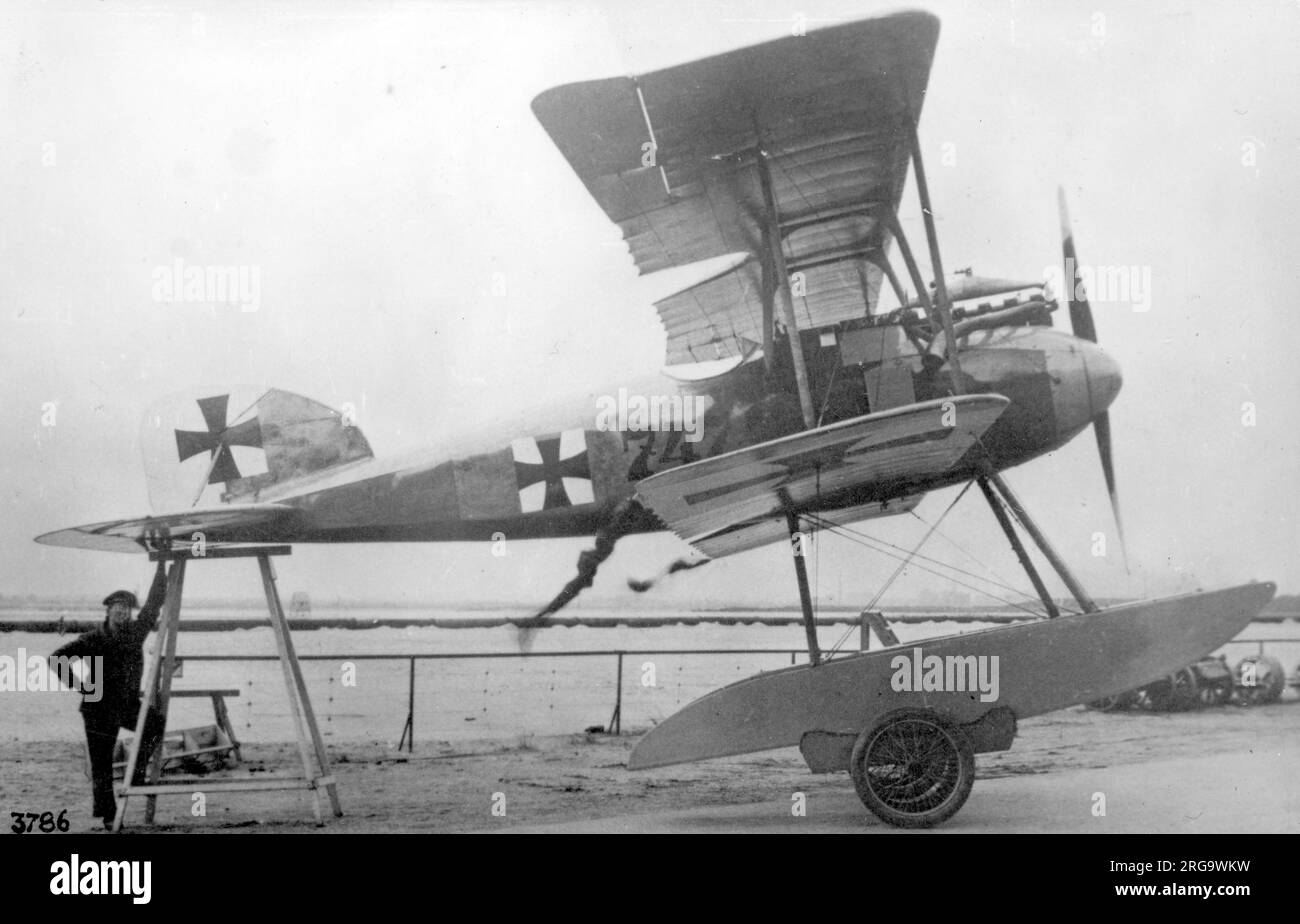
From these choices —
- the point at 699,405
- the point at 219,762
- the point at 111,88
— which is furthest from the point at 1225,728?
the point at 111,88

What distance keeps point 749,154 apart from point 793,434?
1581 millimetres

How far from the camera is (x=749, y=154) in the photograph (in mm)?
5164

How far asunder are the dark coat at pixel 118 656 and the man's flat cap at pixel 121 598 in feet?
0.35

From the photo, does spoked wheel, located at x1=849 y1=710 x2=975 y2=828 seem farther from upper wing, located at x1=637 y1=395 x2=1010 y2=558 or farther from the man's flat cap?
the man's flat cap

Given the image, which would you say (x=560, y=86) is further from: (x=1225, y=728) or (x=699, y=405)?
(x=1225, y=728)

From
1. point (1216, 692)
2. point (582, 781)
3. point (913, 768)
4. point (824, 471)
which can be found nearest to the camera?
point (913, 768)

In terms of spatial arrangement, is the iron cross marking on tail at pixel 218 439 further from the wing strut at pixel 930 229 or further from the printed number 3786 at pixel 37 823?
the wing strut at pixel 930 229

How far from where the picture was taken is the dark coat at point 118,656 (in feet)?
16.5

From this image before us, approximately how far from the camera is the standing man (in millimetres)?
5031

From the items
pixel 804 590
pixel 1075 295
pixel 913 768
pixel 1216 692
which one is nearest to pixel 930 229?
pixel 1075 295

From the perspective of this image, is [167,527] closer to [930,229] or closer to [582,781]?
[582,781]

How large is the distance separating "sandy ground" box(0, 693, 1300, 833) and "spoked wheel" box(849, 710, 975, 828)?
0.27 metres

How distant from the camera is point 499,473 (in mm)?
5801
